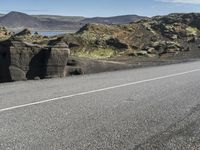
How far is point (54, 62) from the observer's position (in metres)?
18.1

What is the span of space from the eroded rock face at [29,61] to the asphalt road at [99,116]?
175 cm

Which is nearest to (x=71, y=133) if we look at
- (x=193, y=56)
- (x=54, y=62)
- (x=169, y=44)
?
(x=54, y=62)

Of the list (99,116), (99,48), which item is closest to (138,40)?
(99,48)

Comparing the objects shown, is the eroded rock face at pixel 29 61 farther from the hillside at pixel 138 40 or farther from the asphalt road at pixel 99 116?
the hillside at pixel 138 40

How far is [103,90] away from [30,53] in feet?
17.3

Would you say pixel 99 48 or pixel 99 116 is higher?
pixel 99 116

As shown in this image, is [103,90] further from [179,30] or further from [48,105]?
[179,30]

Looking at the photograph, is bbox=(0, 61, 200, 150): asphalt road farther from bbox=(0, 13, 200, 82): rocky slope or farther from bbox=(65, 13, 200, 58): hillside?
bbox=(65, 13, 200, 58): hillside

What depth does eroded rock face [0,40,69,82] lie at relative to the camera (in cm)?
1714

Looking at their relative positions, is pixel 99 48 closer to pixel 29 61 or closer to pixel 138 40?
pixel 138 40

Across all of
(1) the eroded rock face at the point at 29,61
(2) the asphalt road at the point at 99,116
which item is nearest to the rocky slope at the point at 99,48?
(1) the eroded rock face at the point at 29,61

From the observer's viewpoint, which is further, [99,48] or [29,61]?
[99,48]

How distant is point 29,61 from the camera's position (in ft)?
58.4

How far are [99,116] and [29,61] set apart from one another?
8.75 metres
